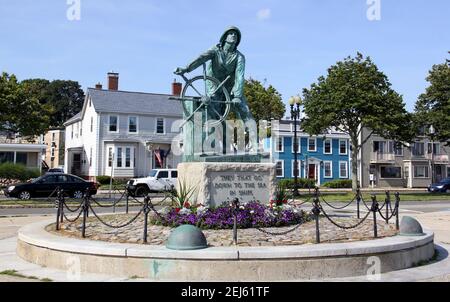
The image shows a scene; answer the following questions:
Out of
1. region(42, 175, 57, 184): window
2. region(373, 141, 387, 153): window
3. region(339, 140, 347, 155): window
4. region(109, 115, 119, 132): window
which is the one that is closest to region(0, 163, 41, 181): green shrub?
region(109, 115, 119, 132): window

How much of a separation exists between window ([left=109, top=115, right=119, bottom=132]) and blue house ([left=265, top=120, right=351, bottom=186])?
54.0ft

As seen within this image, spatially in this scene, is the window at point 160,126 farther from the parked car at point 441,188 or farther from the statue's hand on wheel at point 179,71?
the statue's hand on wheel at point 179,71

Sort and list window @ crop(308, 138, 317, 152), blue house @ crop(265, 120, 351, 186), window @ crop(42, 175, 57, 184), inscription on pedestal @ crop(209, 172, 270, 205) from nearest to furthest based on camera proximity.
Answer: inscription on pedestal @ crop(209, 172, 270, 205), window @ crop(42, 175, 57, 184), blue house @ crop(265, 120, 351, 186), window @ crop(308, 138, 317, 152)

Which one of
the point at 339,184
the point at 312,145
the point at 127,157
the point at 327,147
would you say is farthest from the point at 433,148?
the point at 127,157

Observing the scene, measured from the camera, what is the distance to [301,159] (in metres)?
55.0

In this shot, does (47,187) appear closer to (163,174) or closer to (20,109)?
(20,109)

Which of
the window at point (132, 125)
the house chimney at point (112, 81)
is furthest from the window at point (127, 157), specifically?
the house chimney at point (112, 81)

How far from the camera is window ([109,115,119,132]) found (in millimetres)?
45537

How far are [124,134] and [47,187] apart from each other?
19550 millimetres

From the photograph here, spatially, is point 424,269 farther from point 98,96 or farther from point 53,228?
point 98,96

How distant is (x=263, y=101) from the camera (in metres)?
38.1

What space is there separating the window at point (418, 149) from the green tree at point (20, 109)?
48110mm

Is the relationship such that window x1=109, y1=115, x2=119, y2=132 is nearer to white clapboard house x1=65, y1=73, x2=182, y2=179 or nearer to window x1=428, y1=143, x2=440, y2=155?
white clapboard house x1=65, y1=73, x2=182, y2=179

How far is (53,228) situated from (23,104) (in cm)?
1620
